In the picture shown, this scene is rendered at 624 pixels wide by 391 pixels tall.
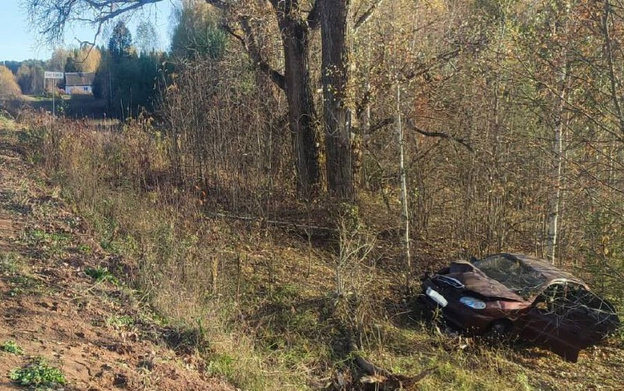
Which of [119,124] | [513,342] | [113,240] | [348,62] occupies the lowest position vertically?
[513,342]

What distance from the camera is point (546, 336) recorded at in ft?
30.9

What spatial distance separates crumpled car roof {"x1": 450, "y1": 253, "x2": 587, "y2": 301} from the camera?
9.44m

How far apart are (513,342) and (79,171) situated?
924 cm

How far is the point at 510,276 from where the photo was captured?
1005 centimetres

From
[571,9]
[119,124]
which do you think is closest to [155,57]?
[119,124]

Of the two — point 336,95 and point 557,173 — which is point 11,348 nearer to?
point 557,173

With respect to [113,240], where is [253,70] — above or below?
above

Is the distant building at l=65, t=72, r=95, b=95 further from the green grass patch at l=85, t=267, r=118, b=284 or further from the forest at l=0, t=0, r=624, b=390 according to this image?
the green grass patch at l=85, t=267, r=118, b=284

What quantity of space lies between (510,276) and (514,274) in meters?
0.09

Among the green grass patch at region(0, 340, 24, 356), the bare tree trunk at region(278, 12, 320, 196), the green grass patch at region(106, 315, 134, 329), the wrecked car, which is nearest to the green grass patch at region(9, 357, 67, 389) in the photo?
the green grass patch at region(0, 340, 24, 356)

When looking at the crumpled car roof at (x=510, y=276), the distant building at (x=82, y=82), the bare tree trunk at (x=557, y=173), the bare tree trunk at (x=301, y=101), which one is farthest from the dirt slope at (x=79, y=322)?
the distant building at (x=82, y=82)

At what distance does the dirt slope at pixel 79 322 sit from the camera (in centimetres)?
434

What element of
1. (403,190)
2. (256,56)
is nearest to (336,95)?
(403,190)

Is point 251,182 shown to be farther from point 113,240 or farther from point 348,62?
point 113,240
